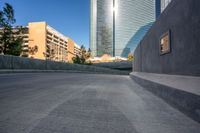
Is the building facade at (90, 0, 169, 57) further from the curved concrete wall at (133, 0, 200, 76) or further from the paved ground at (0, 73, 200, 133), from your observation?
the paved ground at (0, 73, 200, 133)

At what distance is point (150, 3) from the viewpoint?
139500mm

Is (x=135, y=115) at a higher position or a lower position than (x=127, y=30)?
lower

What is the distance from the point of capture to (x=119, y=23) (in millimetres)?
137875

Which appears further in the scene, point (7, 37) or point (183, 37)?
point (7, 37)

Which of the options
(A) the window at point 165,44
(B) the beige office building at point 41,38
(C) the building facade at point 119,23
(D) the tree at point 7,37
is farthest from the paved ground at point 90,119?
(C) the building facade at point 119,23

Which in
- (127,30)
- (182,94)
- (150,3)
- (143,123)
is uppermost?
(150,3)

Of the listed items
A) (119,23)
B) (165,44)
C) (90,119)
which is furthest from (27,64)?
(119,23)

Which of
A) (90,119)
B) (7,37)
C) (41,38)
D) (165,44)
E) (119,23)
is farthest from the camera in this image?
(119,23)

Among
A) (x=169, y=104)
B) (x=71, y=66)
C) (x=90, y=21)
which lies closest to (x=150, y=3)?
(x=90, y=21)

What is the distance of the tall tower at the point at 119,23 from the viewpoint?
447 ft

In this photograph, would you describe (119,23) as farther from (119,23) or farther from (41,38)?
(41,38)

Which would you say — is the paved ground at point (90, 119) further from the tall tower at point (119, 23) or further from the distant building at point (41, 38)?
the tall tower at point (119, 23)

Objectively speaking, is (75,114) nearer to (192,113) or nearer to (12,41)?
(192,113)

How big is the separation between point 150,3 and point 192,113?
152 meters
